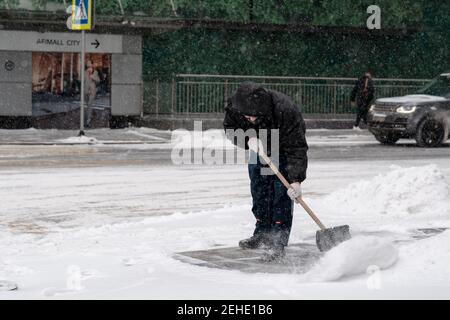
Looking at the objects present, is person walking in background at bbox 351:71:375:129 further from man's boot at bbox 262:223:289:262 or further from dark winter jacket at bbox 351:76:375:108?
man's boot at bbox 262:223:289:262

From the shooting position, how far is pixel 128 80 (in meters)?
27.8

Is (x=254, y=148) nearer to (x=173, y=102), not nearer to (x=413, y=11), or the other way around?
(x=173, y=102)

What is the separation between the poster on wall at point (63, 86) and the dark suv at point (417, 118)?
8.87m

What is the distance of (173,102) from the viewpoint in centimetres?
2775

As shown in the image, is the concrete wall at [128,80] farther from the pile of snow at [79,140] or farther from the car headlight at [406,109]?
the car headlight at [406,109]

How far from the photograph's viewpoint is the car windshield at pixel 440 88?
2211cm

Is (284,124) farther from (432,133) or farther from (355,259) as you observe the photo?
(432,133)

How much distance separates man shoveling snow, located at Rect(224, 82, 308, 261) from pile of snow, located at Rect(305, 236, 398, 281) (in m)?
0.92

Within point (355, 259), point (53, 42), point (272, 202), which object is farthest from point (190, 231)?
point (53, 42)

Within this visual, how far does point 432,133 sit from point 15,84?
455 inches

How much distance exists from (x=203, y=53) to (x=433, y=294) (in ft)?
82.1

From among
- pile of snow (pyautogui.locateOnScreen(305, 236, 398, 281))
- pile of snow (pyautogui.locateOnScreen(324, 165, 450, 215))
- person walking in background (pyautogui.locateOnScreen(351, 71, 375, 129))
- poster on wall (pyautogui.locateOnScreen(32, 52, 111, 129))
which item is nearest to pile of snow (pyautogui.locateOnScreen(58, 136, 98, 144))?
poster on wall (pyautogui.locateOnScreen(32, 52, 111, 129))

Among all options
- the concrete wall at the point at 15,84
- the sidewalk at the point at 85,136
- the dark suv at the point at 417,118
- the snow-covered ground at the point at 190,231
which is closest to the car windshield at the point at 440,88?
the dark suv at the point at 417,118
